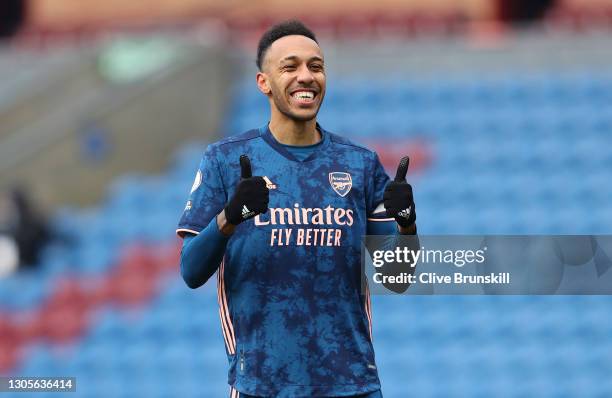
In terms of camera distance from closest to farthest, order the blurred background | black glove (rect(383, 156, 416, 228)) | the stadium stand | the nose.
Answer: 1. black glove (rect(383, 156, 416, 228))
2. the nose
3. the stadium stand
4. the blurred background

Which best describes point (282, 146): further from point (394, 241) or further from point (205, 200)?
point (394, 241)

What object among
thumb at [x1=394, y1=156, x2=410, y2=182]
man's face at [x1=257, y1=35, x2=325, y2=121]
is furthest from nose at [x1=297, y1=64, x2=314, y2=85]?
thumb at [x1=394, y1=156, x2=410, y2=182]

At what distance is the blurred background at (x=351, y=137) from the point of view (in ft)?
28.0

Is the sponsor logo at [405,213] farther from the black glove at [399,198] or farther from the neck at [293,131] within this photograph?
the neck at [293,131]

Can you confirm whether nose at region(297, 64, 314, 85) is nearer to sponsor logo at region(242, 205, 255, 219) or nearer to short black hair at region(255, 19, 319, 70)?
short black hair at region(255, 19, 319, 70)

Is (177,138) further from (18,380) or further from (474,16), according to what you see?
(18,380)

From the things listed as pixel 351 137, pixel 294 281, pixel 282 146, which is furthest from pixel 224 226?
pixel 351 137

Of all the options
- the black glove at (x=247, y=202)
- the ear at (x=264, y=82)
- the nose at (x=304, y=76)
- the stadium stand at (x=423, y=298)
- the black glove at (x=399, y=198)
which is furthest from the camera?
the stadium stand at (x=423, y=298)

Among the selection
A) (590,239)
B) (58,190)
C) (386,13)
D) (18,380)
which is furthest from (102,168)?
(590,239)

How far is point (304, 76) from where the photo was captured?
3244 millimetres

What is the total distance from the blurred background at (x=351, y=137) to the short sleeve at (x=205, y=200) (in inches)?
206

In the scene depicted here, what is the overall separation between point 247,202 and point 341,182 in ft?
1.21

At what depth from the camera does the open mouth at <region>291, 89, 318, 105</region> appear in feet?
10.7

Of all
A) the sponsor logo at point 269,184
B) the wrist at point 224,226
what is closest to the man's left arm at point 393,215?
the sponsor logo at point 269,184
